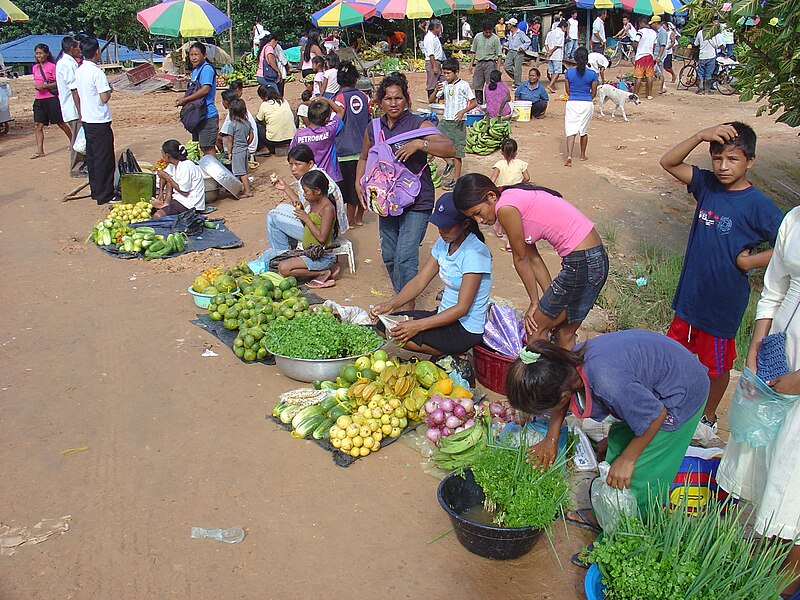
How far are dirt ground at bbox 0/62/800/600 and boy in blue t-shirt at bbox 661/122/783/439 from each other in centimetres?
151

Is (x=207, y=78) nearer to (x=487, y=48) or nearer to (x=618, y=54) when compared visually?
(x=487, y=48)

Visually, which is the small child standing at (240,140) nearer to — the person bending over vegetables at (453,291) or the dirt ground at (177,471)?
the dirt ground at (177,471)

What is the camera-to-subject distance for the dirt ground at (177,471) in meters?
3.38

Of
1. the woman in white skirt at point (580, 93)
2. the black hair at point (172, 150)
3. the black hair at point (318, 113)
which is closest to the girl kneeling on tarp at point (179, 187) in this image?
the black hair at point (172, 150)

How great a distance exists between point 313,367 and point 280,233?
2.66m

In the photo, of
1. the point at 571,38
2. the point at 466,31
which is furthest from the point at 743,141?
the point at 466,31

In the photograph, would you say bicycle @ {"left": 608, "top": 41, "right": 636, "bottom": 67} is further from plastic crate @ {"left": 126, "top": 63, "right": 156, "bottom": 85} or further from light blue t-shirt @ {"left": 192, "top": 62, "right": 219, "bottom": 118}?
light blue t-shirt @ {"left": 192, "top": 62, "right": 219, "bottom": 118}

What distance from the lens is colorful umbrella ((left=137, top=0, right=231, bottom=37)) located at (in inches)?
613

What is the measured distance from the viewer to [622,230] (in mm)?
8961

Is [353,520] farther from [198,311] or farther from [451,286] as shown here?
[198,311]

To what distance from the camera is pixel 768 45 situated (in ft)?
18.8

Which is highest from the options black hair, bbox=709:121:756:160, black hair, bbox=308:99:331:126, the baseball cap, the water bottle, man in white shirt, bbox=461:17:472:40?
man in white shirt, bbox=461:17:472:40

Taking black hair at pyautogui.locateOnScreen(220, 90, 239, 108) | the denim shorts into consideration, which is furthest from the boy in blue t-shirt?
black hair at pyautogui.locateOnScreen(220, 90, 239, 108)

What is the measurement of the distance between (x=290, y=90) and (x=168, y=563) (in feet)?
59.6
